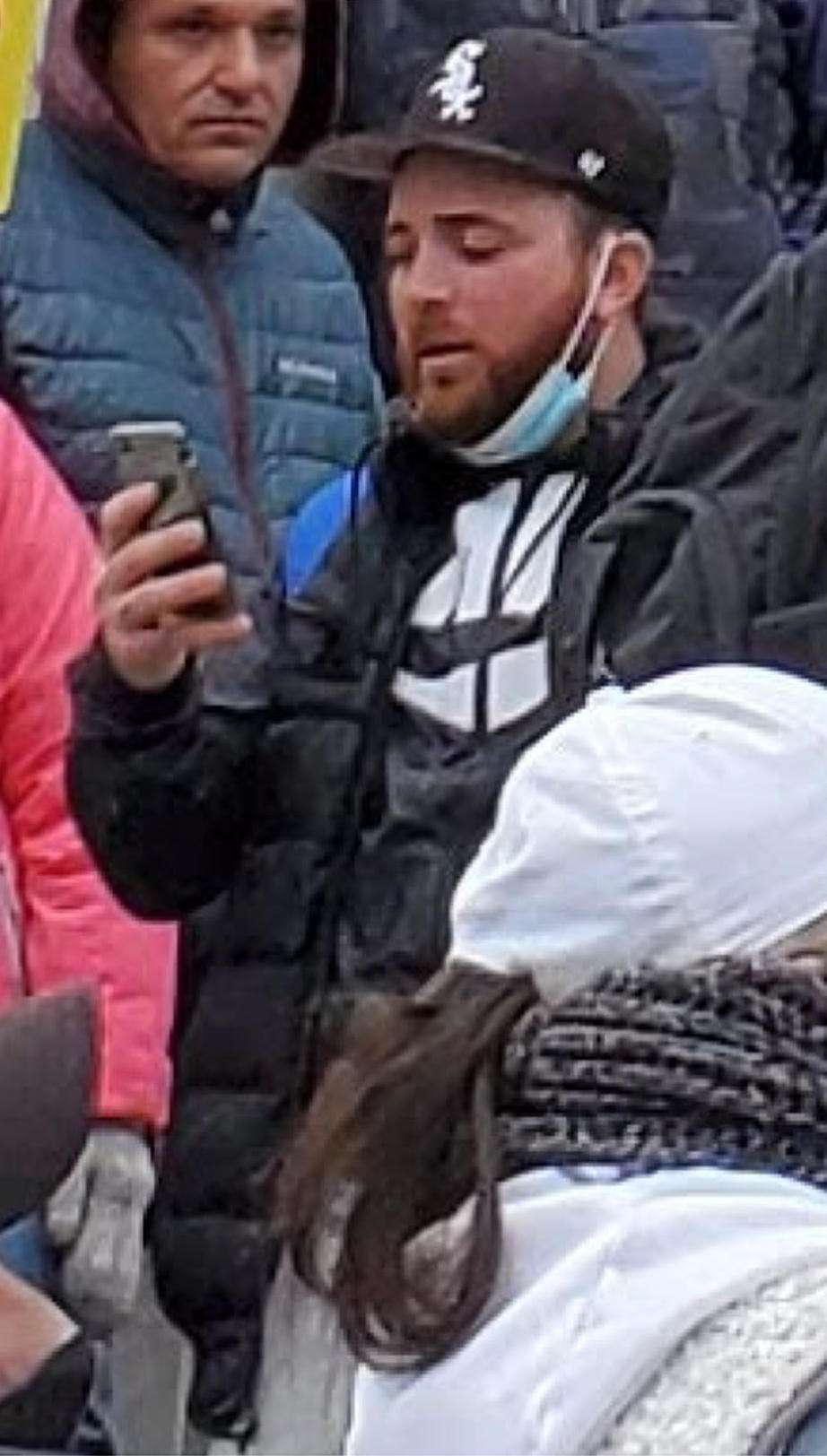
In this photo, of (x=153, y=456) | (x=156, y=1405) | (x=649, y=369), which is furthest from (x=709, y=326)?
(x=156, y=1405)

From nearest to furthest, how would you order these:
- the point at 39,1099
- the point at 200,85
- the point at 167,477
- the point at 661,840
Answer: the point at 661,840
the point at 39,1099
the point at 167,477
the point at 200,85

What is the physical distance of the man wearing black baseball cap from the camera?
14.9ft

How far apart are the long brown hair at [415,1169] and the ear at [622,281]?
1932 mm

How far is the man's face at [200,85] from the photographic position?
541 centimetres

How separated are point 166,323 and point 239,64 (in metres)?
0.35

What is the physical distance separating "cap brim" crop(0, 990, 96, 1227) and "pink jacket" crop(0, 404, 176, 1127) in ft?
3.64

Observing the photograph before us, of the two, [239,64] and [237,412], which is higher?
[239,64]

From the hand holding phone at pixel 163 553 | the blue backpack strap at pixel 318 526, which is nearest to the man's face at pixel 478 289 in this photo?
the blue backpack strap at pixel 318 526

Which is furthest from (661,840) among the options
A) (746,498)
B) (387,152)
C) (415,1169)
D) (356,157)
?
(356,157)

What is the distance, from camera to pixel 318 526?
4.95 metres

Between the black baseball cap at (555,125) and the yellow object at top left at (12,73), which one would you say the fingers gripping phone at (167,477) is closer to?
the yellow object at top left at (12,73)

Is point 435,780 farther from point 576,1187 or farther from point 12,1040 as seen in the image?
point 576,1187

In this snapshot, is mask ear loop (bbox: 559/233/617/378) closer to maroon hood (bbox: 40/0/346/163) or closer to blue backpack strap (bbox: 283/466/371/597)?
blue backpack strap (bbox: 283/466/371/597)

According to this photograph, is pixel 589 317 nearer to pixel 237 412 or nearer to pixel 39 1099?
pixel 237 412
